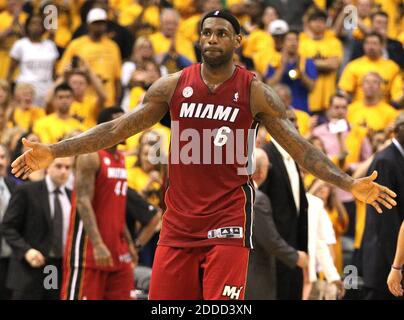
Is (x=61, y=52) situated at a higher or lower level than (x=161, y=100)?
higher

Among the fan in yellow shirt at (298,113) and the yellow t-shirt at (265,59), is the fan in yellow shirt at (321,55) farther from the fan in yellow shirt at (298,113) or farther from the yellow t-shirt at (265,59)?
the fan in yellow shirt at (298,113)

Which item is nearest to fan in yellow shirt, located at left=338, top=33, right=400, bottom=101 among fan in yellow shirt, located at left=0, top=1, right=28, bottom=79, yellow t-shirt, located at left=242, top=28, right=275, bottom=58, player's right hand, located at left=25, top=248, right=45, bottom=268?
yellow t-shirt, located at left=242, top=28, right=275, bottom=58

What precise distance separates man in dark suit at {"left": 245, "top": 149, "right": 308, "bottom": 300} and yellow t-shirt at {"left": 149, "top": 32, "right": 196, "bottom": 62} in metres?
6.04

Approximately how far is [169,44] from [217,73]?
8.32m

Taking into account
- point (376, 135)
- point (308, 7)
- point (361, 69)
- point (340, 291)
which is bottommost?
point (340, 291)

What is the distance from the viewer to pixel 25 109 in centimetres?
1443

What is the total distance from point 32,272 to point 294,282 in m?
2.46

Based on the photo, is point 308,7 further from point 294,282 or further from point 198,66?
point 198,66

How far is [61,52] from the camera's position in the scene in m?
16.3

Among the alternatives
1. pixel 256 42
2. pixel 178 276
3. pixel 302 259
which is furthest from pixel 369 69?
pixel 178 276

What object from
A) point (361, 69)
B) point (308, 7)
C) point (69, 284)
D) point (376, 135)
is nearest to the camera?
point (69, 284)

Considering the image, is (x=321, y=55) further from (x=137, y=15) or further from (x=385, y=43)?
(x=137, y=15)

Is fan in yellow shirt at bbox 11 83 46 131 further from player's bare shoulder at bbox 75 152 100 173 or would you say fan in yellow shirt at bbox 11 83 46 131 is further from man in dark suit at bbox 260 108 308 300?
man in dark suit at bbox 260 108 308 300

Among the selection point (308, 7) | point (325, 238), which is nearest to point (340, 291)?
point (325, 238)
